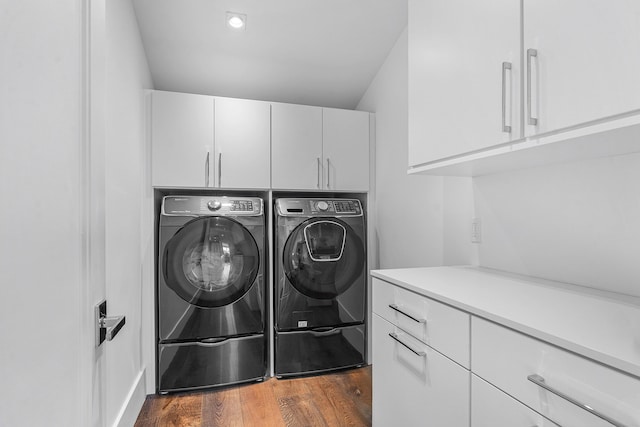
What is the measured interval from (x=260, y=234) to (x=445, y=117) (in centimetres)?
145

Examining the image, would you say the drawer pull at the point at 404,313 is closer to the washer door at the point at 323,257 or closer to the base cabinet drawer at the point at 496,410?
the base cabinet drawer at the point at 496,410

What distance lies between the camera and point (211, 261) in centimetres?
220

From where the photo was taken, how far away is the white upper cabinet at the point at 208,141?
2189 mm

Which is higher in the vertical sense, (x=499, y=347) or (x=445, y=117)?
(x=445, y=117)

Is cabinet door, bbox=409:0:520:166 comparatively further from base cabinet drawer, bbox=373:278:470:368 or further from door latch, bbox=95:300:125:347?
door latch, bbox=95:300:125:347

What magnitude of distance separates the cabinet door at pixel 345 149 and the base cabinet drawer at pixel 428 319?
1235 millimetres

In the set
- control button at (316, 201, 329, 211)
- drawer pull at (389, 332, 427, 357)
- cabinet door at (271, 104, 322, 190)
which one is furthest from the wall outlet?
cabinet door at (271, 104, 322, 190)

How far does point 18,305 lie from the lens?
46 centimetres

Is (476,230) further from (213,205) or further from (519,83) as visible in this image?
(213,205)

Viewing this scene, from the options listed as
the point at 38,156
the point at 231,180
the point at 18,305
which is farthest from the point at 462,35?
the point at 231,180

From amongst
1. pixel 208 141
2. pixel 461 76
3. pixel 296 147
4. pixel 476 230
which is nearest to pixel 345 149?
pixel 296 147

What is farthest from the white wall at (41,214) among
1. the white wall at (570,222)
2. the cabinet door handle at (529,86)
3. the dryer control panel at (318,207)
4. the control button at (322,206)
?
the control button at (322,206)

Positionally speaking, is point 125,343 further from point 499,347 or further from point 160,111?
point 499,347

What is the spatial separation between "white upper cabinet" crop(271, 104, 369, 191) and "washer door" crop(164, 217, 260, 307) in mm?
496
